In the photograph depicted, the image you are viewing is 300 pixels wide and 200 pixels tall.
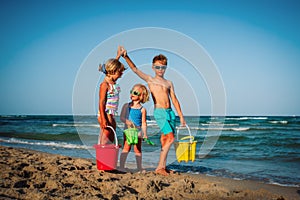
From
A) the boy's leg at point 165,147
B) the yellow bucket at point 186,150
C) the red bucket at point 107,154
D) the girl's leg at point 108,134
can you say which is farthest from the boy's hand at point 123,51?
the yellow bucket at point 186,150

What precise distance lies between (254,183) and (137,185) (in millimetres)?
2100

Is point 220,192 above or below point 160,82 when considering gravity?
below

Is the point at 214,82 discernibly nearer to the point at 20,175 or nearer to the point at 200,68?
the point at 200,68

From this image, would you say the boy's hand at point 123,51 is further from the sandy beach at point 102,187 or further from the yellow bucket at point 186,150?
the sandy beach at point 102,187

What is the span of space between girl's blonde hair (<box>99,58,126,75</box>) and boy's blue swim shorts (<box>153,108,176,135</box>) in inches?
36.8

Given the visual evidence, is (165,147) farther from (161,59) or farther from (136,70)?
(161,59)

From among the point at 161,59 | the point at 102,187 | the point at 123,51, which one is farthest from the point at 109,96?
the point at 102,187

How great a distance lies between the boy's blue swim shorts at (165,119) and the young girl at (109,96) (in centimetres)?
70

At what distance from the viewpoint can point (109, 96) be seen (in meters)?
4.27

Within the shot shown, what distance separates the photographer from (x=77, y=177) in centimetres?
374

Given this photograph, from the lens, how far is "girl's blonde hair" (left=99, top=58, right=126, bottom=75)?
4.28m

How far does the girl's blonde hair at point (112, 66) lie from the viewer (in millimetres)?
4277

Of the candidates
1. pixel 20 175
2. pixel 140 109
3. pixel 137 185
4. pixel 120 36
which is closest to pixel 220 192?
pixel 137 185

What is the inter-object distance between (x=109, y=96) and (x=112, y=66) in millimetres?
457
